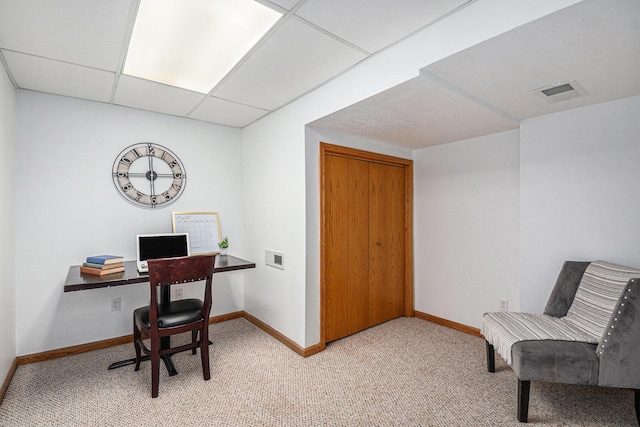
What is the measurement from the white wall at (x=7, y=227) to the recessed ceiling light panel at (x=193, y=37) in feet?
2.84

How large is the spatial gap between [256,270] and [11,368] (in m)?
2.02

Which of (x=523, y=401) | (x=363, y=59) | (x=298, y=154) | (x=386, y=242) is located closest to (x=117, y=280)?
(x=298, y=154)

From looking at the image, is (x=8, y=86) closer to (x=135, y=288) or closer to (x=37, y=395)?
(x=135, y=288)

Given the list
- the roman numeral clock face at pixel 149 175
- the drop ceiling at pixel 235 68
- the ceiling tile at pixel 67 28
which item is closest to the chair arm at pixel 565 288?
the drop ceiling at pixel 235 68

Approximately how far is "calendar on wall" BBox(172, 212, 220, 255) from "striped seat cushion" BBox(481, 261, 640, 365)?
2684mm

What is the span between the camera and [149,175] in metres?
3.06

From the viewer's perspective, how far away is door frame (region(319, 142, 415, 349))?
2.79 meters

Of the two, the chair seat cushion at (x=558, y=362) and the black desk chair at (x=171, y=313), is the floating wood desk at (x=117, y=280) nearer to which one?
the black desk chair at (x=171, y=313)

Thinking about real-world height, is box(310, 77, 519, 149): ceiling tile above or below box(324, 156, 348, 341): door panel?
above

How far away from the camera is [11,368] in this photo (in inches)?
90.7

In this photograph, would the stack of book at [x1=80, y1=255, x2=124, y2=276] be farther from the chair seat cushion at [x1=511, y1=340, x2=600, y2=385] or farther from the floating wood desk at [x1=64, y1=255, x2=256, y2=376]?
the chair seat cushion at [x1=511, y1=340, x2=600, y2=385]

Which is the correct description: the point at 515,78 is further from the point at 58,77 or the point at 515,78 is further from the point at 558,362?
the point at 58,77

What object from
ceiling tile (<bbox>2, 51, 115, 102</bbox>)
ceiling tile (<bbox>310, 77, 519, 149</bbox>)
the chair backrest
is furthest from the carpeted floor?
ceiling tile (<bbox>2, 51, 115, 102</bbox>)

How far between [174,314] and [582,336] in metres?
2.64
